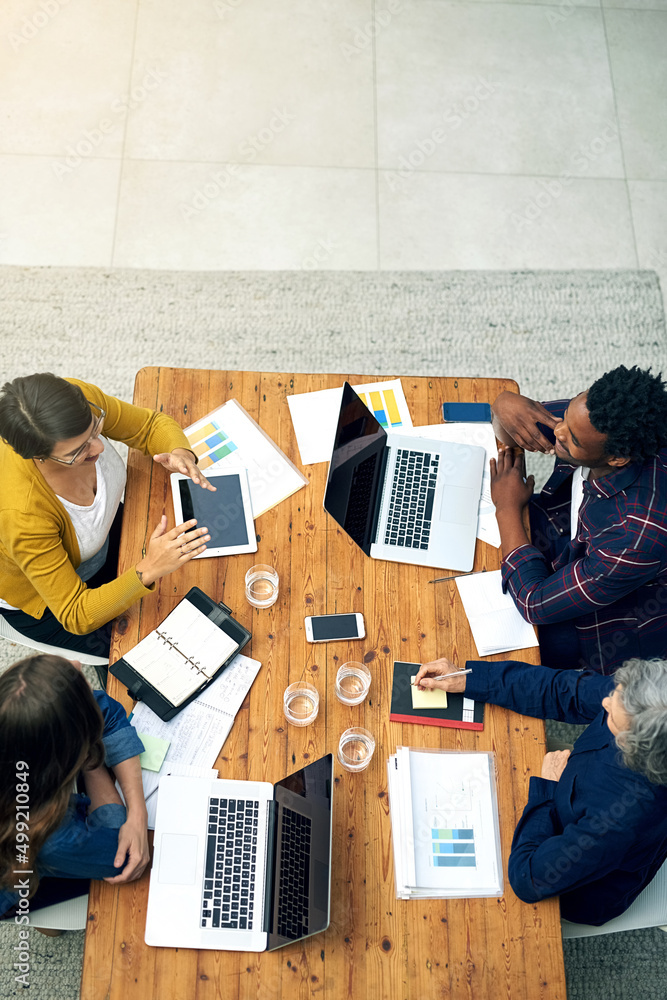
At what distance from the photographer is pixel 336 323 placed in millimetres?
3113

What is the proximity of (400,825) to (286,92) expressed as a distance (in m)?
3.26

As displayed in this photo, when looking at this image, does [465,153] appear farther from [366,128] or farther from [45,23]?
[45,23]

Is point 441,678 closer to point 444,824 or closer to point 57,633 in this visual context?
point 444,824

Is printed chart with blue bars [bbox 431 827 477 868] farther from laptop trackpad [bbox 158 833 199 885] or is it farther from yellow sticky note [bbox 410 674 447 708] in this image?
laptop trackpad [bbox 158 833 199 885]

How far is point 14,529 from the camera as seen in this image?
5.50 ft

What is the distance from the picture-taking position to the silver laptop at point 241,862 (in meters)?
1.43

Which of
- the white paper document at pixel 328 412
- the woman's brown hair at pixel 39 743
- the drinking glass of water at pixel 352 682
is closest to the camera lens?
the woman's brown hair at pixel 39 743

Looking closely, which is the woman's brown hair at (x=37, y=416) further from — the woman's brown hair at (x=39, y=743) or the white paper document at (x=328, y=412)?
the white paper document at (x=328, y=412)

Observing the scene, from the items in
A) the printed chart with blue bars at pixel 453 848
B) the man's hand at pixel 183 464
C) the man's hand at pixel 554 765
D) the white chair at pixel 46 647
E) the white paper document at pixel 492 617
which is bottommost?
the white chair at pixel 46 647

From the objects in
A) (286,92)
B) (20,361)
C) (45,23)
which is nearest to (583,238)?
(286,92)

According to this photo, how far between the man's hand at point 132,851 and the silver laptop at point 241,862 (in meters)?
0.03

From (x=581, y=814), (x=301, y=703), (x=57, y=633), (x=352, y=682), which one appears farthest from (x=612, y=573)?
(x=57, y=633)

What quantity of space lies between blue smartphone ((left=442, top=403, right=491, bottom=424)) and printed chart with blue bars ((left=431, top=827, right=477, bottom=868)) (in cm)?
104

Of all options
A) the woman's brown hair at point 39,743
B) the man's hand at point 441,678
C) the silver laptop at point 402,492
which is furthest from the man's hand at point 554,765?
the woman's brown hair at point 39,743
